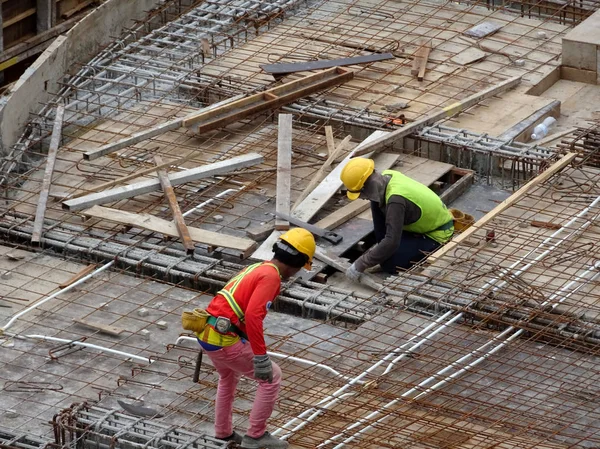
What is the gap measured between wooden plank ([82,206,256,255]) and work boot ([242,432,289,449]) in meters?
3.58

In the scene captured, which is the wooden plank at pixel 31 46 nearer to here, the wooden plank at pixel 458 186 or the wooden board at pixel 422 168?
the wooden board at pixel 422 168

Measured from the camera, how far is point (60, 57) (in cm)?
1997

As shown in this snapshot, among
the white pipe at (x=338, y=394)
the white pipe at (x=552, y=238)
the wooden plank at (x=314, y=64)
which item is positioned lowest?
the white pipe at (x=338, y=394)

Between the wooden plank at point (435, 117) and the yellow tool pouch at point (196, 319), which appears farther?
the wooden plank at point (435, 117)

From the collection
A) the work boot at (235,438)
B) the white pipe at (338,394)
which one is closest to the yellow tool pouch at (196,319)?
the work boot at (235,438)

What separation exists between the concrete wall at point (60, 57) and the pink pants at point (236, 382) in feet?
20.7

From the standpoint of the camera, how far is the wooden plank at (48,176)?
660 inches

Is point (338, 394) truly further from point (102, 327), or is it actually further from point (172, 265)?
point (172, 265)

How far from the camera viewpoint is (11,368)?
48.2 feet

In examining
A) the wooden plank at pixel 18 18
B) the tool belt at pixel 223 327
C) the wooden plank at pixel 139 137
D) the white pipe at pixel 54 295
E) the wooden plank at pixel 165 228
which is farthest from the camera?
the wooden plank at pixel 18 18

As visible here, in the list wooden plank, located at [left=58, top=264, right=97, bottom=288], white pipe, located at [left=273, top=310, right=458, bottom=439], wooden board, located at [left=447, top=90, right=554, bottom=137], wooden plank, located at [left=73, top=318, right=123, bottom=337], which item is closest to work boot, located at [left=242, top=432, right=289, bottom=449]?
white pipe, located at [left=273, top=310, right=458, bottom=439]

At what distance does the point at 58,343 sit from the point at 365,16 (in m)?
8.35

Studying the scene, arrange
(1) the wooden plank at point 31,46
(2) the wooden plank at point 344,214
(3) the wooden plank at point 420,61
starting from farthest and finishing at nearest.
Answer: (1) the wooden plank at point 31,46
(3) the wooden plank at point 420,61
(2) the wooden plank at point 344,214

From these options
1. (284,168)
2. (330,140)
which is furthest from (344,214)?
(330,140)
